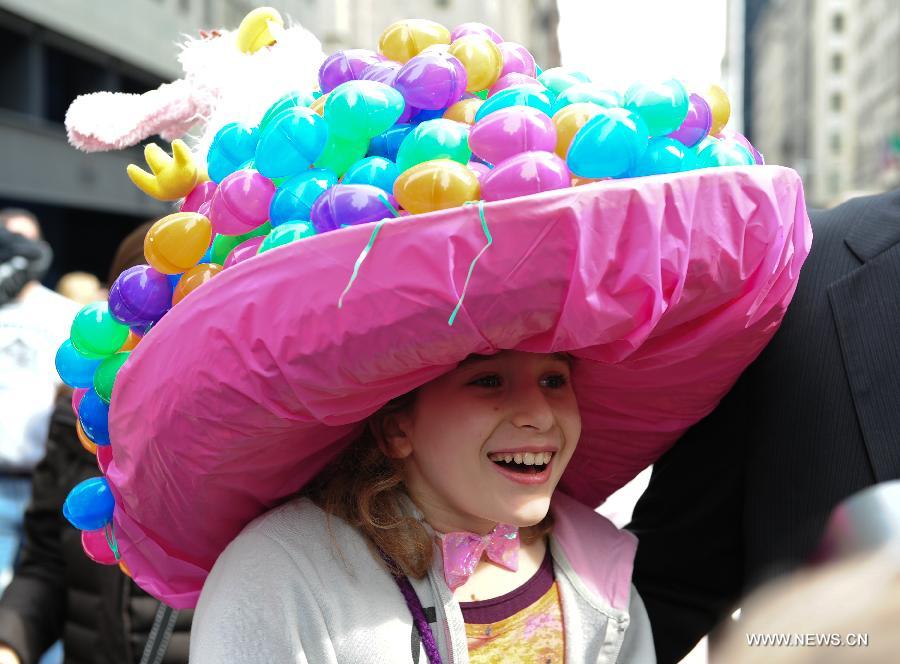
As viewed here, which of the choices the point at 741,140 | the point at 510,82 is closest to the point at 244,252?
the point at 510,82

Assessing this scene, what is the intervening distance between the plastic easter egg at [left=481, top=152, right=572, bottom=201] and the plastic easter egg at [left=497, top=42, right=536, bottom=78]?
1.26 feet

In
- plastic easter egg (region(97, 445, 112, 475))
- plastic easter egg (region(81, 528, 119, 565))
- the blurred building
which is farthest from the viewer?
the blurred building

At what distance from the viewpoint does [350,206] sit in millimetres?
1411

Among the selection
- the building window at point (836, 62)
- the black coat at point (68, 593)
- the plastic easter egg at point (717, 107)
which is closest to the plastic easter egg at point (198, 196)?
the plastic easter egg at point (717, 107)

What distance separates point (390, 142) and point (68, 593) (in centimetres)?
190

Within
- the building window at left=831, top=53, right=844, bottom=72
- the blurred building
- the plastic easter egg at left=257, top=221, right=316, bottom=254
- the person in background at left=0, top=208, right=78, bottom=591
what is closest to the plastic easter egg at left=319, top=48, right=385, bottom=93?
the plastic easter egg at left=257, top=221, right=316, bottom=254

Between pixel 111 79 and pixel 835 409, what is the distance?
17.0m

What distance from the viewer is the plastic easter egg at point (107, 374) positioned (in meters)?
1.78

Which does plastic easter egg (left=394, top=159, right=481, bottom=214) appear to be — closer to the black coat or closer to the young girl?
the young girl

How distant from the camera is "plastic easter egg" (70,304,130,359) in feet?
5.87

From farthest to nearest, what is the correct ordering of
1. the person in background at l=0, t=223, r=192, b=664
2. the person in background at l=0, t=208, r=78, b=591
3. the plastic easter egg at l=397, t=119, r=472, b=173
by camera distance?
the person in background at l=0, t=208, r=78, b=591 → the person in background at l=0, t=223, r=192, b=664 → the plastic easter egg at l=397, t=119, r=472, b=173

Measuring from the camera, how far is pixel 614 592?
6.29ft

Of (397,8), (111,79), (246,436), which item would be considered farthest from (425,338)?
(397,8)

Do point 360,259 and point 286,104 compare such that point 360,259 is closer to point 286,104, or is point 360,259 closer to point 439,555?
point 286,104
